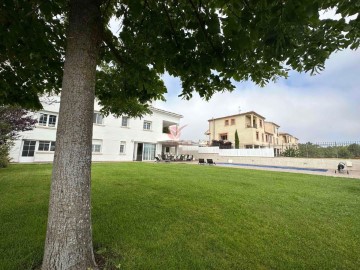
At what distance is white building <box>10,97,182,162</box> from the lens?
20.5 meters

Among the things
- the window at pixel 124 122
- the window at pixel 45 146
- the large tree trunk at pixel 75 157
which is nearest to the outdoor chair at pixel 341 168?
the large tree trunk at pixel 75 157

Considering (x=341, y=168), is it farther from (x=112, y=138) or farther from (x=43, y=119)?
(x=43, y=119)

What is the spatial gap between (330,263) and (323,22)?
11.7 ft

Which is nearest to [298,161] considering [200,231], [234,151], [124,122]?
[234,151]

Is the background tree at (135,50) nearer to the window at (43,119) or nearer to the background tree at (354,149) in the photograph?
the window at (43,119)

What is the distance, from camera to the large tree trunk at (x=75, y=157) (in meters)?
2.59

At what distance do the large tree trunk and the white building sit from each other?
13.3 metres

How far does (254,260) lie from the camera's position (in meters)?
3.23

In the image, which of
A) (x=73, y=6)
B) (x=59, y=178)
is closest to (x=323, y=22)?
(x=73, y=6)

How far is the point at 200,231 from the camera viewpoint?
4.22 m

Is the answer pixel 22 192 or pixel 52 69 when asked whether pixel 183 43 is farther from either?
pixel 22 192

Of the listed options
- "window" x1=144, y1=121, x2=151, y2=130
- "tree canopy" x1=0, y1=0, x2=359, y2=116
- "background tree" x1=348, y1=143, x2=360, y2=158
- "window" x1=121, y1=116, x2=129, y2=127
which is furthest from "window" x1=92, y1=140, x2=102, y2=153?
"background tree" x1=348, y1=143, x2=360, y2=158

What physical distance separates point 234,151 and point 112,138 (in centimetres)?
1787

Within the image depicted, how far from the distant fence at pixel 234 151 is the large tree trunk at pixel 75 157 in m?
27.4
